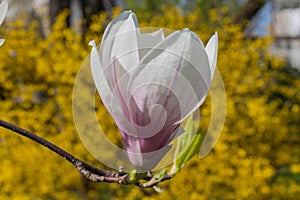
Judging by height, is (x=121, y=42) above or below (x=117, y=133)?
above

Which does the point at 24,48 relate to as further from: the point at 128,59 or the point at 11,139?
the point at 128,59

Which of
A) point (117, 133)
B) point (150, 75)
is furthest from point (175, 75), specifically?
point (117, 133)

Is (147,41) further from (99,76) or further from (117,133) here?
(117,133)

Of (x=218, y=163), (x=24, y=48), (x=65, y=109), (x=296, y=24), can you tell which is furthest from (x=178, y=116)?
(x=296, y=24)

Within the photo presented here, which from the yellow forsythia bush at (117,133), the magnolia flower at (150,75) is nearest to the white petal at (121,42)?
the magnolia flower at (150,75)

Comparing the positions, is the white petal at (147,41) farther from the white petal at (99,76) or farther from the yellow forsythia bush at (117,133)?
the yellow forsythia bush at (117,133)

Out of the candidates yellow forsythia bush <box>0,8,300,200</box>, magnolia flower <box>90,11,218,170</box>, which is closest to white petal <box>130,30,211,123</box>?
magnolia flower <box>90,11,218,170</box>

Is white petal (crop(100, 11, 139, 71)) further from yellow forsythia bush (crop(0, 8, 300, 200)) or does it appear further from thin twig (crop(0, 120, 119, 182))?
yellow forsythia bush (crop(0, 8, 300, 200))
